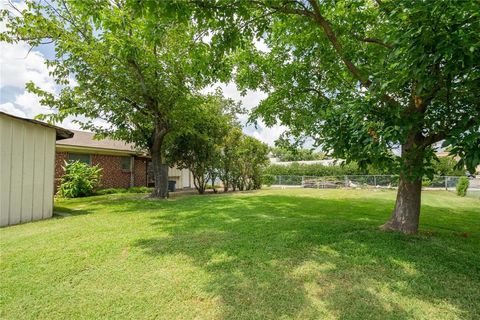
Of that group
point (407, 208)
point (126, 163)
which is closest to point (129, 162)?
point (126, 163)

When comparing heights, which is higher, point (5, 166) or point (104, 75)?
point (104, 75)

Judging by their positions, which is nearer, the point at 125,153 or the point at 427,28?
the point at 427,28

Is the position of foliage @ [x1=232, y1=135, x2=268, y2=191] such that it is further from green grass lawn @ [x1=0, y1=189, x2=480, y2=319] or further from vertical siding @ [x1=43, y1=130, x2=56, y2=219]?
green grass lawn @ [x1=0, y1=189, x2=480, y2=319]

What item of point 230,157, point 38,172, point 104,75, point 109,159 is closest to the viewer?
point 38,172

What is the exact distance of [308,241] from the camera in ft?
15.6

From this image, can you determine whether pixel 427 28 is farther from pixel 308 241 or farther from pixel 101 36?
pixel 101 36

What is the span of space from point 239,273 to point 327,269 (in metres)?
1.19

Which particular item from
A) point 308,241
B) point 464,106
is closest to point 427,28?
point 464,106

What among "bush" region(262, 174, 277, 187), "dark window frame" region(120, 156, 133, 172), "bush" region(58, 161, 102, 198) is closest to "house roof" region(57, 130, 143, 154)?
"dark window frame" region(120, 156, 133, 172)

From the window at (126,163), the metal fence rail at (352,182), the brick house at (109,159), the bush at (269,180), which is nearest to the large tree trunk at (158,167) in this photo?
the brick house at (109,159)

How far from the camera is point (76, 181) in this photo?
12945mm

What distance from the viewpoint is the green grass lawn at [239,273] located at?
2.77m

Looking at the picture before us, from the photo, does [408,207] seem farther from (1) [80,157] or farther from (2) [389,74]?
(1) [80,157]

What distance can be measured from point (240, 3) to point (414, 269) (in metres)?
4.62
